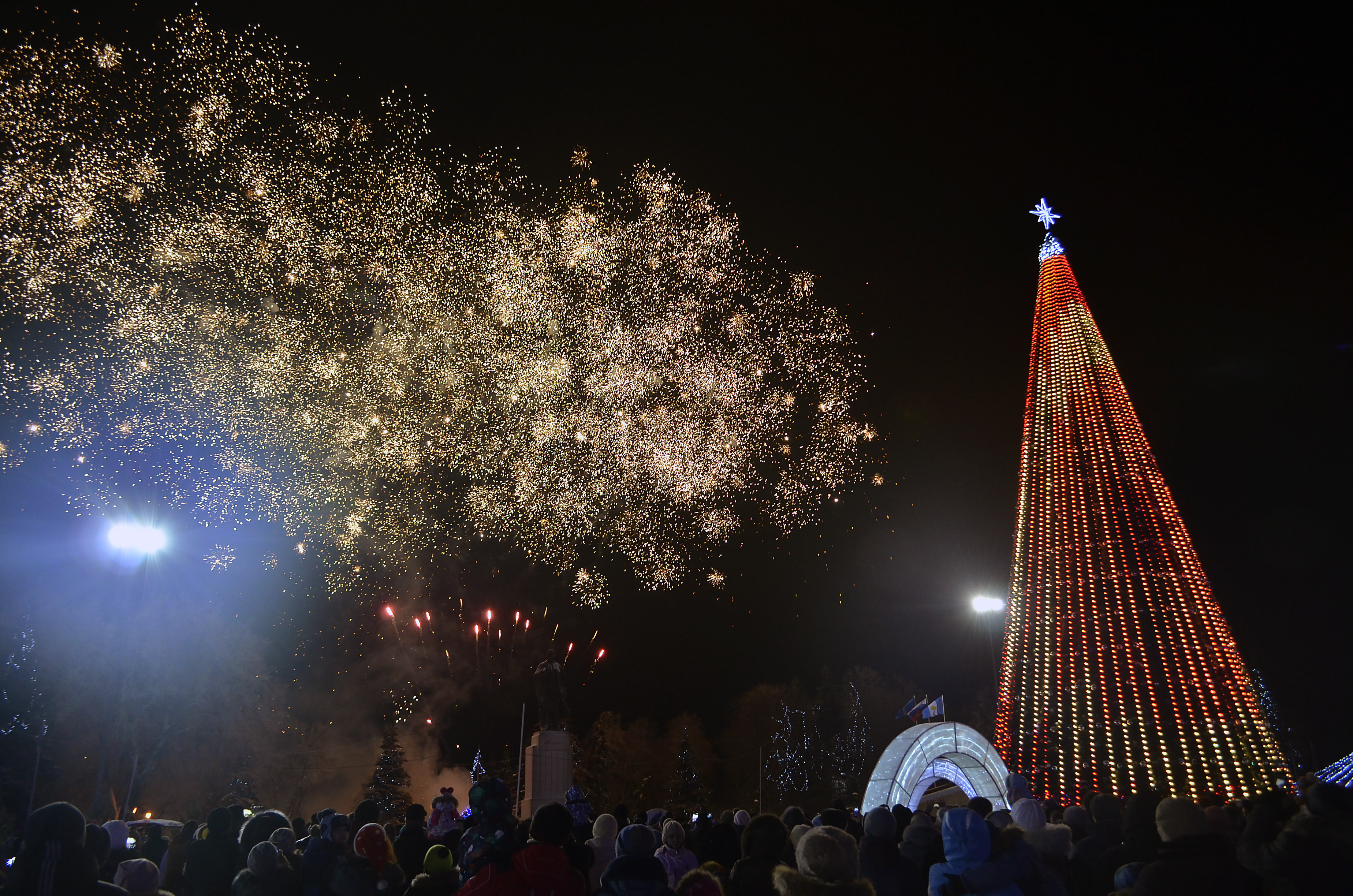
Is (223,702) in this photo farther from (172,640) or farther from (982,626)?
(982,626)

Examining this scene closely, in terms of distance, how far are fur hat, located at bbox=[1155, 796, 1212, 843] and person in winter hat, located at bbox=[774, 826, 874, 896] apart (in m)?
1.62

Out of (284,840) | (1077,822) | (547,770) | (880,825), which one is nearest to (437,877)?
(284,840)

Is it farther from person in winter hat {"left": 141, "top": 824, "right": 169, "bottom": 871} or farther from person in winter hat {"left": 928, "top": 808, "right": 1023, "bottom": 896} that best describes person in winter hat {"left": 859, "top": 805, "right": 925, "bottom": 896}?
Answer: person in winter hat {"left": 141, "top": 824, "right": 169, "bottom": 871}

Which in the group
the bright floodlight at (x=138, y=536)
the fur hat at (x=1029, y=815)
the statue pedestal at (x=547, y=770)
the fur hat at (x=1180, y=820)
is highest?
the bright floodlight at (x=138, y=536)

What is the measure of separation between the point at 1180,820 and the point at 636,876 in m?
2.82

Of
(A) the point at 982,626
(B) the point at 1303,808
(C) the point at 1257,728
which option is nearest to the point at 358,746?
(A) the point at 982,626

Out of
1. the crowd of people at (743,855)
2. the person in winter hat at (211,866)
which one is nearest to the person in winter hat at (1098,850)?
the crowd of people at (743,855)

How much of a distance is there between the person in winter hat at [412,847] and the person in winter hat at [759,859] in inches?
130

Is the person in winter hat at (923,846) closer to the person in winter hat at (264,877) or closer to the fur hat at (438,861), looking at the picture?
the fur hat at (438,861)

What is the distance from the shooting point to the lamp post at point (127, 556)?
79.2 ft

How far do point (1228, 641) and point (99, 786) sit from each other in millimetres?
34319

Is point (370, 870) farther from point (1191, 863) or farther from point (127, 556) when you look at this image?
point (127, 556)

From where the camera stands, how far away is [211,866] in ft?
19.0

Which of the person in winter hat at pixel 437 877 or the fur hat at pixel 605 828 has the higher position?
the person in winter hat at pixel 437 877
